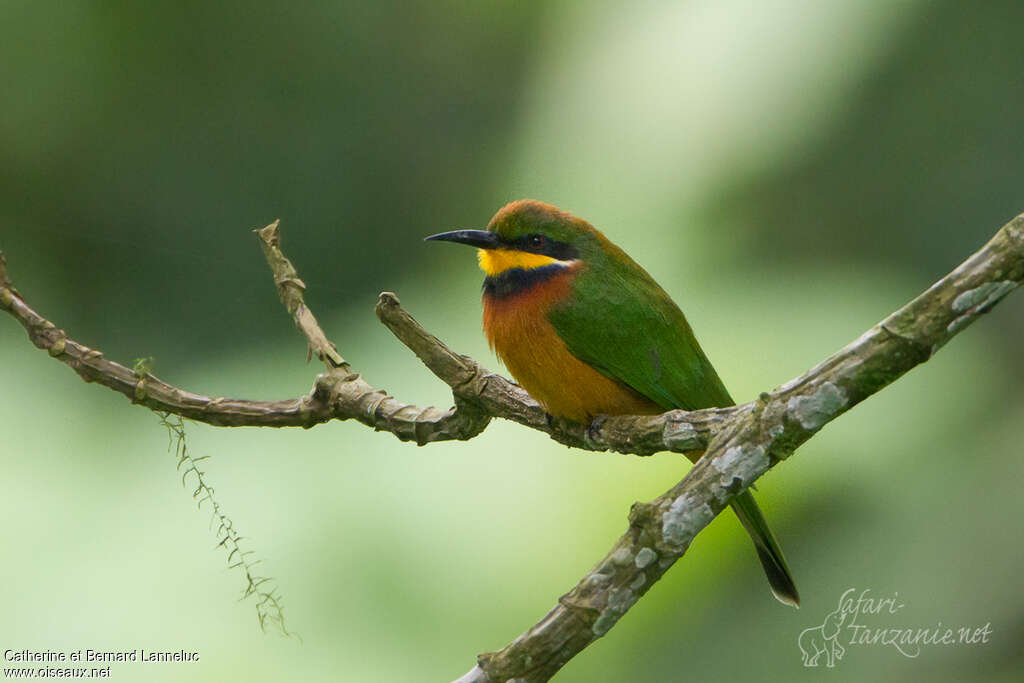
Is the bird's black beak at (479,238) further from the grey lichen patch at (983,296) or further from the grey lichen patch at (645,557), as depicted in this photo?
the grey lichen patch at (983,296)

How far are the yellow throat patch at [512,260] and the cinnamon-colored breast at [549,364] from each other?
8 cm

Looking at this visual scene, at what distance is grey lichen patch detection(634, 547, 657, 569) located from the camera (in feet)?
5.75

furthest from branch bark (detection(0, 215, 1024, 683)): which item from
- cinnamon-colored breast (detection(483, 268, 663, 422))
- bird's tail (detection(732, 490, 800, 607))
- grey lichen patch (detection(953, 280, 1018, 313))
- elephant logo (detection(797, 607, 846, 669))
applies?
elephant logo (detection(797, 607, 846, 669))

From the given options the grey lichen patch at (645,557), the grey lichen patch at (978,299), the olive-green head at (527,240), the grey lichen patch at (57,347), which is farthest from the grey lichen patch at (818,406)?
the grey lichen patch at (57,347)

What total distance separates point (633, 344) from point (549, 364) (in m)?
0.24

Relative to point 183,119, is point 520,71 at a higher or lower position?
lower

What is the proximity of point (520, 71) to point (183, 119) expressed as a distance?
185 cm

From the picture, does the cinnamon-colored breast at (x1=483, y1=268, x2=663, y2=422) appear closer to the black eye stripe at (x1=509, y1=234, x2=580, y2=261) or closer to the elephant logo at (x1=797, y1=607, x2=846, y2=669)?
the black eye stripe at (x1=509, y1=234, x2=580, y2=261)

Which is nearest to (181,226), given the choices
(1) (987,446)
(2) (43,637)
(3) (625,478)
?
(2) (43,637)

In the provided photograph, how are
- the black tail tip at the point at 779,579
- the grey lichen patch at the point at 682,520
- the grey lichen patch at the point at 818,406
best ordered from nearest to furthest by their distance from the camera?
the grey lichen patch at the point at 818,406, the grey lichen patch at the point at 682,520, the black tail tip at the point at 779,579

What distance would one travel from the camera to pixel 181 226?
5406 mm

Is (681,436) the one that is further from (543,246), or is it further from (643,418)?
(543,246)

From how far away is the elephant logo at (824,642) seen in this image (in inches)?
130

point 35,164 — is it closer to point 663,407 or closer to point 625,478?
point 625,478
